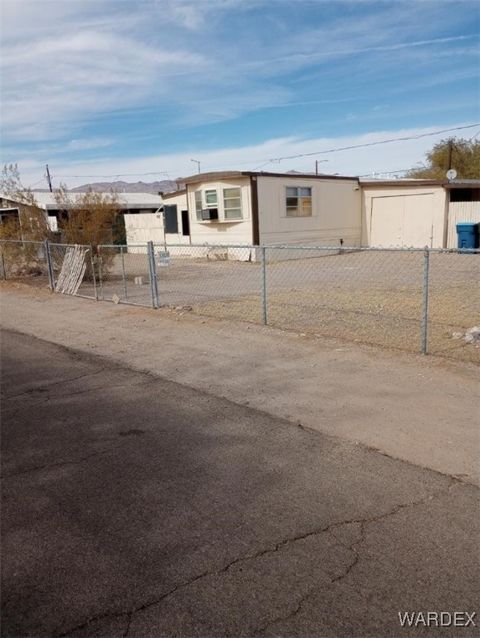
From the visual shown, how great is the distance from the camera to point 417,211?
2367cm

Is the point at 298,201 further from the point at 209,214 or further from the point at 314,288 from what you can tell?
the point at 314,288

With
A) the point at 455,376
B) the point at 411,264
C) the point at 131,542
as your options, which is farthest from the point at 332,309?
the point at 411,264

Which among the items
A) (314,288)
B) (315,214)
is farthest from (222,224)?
(314,288)

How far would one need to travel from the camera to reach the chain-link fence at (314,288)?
8656 millimetres

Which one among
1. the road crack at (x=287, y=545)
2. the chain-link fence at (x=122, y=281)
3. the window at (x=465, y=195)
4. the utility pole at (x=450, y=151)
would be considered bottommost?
the road crack at (x=287, y=545)

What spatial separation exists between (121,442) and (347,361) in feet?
11.1

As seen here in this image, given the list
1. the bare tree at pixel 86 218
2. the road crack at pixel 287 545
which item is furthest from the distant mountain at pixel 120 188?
the road crack at pixel 287 545

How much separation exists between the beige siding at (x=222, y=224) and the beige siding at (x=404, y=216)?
6977mm

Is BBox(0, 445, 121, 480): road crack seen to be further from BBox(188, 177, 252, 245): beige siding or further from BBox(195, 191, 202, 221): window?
BBox(195, 191, 202, 221): window

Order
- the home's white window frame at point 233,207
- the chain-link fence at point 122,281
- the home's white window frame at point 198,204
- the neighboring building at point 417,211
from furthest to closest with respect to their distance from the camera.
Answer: the home's white window frame at point 198,204 → the neighboring building at point 417,211 → the home's white window frame at point 233,207 → the chain-link fence at point 122,281

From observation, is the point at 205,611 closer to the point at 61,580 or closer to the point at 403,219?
the point at 61,580

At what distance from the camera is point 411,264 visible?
760 inches

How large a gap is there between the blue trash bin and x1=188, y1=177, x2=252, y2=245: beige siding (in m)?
8.23

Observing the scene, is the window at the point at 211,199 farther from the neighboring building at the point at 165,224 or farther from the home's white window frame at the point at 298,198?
the home's white window frame at the point at 298,198
